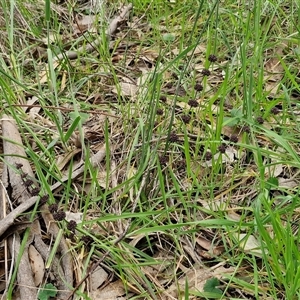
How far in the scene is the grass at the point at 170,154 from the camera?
4.32 ft

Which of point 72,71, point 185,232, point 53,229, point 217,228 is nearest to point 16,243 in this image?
point 53,229

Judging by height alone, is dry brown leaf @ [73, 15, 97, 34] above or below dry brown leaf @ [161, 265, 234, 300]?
above

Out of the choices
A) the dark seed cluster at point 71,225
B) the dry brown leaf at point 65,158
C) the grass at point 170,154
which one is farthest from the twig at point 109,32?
the dark seed cluster at point 71,225

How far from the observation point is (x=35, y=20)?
97.9 inches

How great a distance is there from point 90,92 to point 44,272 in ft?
3.18

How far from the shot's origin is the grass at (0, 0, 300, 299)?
1.32 m

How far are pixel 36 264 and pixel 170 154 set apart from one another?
0.60 meters

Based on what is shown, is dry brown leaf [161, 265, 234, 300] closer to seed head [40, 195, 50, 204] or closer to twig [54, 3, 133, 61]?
seed head [40, 195, 50, 204]

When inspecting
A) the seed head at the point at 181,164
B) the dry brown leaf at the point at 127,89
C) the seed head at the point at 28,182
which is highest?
the dry brown leaf at the point at 127,89

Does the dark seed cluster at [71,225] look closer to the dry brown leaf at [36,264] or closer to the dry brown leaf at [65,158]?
the dry brown leaf at [36,264]

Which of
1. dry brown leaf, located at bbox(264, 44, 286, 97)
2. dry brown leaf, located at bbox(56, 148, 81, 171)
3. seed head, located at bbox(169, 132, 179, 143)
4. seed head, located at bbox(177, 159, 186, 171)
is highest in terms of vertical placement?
dry brown leaf, located at bbox(264, 44, 286, 97)

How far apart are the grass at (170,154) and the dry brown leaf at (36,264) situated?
0.03 m

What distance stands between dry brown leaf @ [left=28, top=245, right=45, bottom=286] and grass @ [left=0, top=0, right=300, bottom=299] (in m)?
0.03

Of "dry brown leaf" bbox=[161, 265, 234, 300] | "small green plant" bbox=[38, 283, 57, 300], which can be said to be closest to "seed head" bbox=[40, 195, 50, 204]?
"small green plant" bbox=[38, 283, 57, 300]
